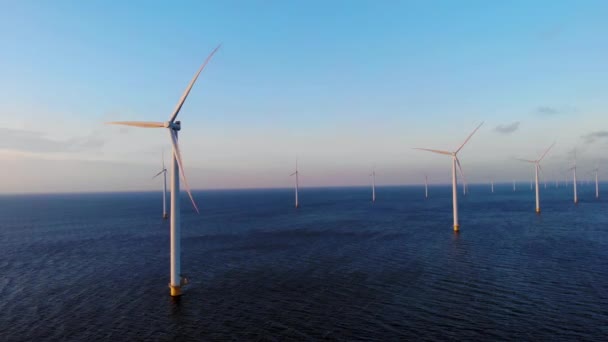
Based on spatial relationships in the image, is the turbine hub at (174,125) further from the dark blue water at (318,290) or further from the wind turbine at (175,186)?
the dark blue water at (318,290)

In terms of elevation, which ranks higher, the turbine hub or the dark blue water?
the turbine hub

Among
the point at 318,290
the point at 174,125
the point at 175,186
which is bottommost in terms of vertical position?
the point at 318,290

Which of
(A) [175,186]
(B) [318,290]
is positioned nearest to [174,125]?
(A) [175,186]

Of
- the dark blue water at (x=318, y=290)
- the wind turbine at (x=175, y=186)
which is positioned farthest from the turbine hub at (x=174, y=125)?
the dark blue water at (x=318, y=290)

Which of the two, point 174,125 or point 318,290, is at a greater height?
point 174,125

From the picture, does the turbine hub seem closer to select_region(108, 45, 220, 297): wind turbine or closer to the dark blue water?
select_region(108, 45, 220, 297): wind turbine

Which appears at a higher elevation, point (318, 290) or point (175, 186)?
point (175, 186)

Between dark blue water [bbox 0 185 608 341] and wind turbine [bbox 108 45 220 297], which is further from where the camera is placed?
wind turbine [bbox 108 45 220 297]

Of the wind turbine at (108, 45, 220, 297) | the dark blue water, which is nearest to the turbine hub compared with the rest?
the wind turbine at (108, 45, 220, 297)

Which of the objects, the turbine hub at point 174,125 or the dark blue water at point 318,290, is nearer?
the dark blue water at point 318,290

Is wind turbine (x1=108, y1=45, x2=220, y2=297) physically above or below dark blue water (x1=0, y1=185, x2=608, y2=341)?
above

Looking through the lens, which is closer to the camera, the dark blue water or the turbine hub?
the dark blue water

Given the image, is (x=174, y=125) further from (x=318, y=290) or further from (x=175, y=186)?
(x=318, y=290)
